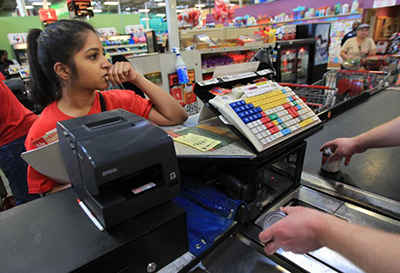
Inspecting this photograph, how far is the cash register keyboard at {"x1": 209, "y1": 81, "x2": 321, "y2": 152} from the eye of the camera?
857mm

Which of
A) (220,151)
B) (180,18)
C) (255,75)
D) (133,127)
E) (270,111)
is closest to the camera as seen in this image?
(133,127)

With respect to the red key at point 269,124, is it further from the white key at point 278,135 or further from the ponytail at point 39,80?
the ponytail at point 39,80

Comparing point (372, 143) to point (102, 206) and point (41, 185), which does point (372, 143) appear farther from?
point (41, 185)

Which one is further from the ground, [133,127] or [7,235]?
[133,127]

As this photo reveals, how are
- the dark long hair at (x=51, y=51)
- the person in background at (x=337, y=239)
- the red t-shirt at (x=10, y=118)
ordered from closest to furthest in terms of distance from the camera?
the person in background at (x=337, y=239) < the dark long hair at (x=51, y=51) < the red t-shirt at (x=10, y=118)

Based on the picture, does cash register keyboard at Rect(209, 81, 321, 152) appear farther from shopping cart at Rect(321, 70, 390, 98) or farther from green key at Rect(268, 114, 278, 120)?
shopping cart at Rect(321, 70, 390, 98)

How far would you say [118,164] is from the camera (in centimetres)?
58

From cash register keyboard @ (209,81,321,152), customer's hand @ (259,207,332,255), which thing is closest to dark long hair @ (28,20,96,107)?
cash register keyboard @ (209,81,321,152)

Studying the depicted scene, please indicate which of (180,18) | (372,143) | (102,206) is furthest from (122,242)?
(180,18)

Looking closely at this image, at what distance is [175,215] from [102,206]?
0.19 metres

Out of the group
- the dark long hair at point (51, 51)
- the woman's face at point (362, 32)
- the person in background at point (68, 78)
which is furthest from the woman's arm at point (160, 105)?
the woman's face at point (362, 32)

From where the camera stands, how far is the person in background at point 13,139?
1.85 metres

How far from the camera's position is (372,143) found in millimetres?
1145

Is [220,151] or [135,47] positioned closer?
[220,151]
